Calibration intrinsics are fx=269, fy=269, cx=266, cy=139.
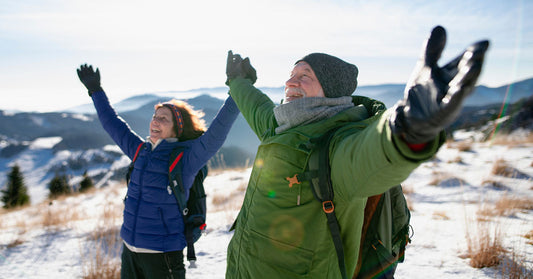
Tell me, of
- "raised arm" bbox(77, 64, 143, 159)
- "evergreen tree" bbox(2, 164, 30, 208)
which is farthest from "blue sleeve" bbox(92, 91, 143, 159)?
"evergreen tree" bbox(2, 164, 30, 208)

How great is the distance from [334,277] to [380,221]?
45cm

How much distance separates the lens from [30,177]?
7406 centimetres

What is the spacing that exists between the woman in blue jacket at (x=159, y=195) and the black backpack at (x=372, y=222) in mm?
1332

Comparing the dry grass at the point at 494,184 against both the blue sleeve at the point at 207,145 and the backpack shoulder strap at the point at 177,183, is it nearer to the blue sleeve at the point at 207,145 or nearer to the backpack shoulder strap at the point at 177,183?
the blue sleeve at the point at 207,145

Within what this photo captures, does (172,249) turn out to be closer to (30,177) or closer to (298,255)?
(298,255)

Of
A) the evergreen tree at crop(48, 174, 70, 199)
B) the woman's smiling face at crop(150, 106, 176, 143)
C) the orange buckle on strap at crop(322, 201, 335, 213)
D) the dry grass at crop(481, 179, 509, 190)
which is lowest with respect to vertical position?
the evergreen tree at crop(48, 174, 70, 199)

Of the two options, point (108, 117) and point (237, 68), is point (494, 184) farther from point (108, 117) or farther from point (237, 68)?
point (108, 117)

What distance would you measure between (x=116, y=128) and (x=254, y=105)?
151 centimetres

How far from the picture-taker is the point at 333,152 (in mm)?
1025

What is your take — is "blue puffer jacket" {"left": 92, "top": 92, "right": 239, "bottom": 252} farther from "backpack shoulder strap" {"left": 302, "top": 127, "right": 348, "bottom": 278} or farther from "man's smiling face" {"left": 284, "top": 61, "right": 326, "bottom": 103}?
"backpack shoulder strap" {"left": 302, "top": 127, "right": 348, "bottom": 278}

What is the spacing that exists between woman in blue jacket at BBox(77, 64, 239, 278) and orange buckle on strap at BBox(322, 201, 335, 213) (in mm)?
1389

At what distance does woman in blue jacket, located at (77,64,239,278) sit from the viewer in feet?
6.91

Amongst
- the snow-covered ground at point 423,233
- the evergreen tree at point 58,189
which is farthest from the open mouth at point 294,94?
the evergreen tree at point 58,189

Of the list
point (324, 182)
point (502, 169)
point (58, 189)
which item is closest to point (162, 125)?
point (324, 182)
